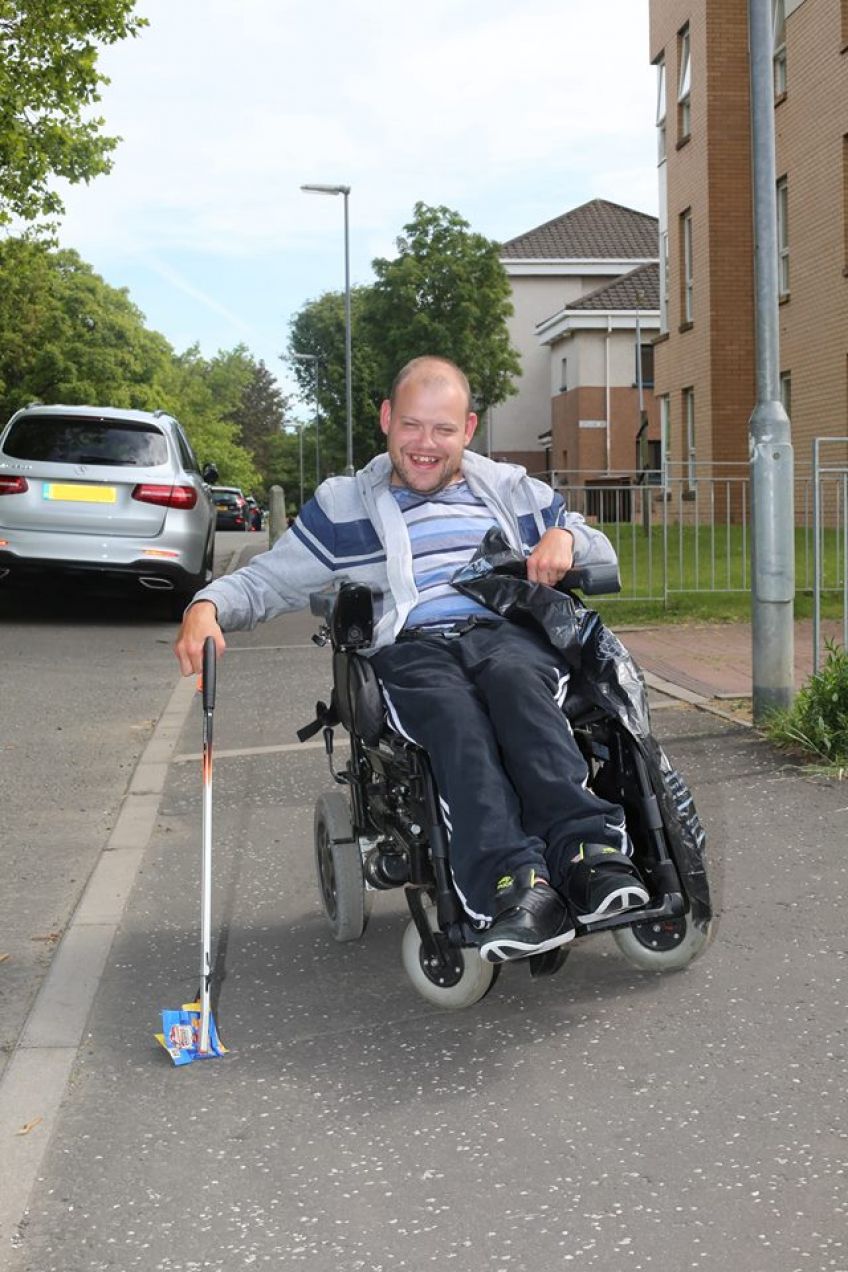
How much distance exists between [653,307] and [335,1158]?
54.0 metres

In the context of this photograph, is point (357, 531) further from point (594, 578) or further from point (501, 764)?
point (501, 764)

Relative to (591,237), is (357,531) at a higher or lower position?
lower

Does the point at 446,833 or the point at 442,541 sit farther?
the point at 442,541

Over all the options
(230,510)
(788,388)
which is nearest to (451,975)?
(788,388)

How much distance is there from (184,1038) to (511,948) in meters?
0.86

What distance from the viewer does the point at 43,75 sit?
914 inches

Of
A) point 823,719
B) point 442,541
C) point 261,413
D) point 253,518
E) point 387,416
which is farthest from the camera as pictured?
point 261,413

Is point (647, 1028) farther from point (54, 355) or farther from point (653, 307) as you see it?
point (54, 355)

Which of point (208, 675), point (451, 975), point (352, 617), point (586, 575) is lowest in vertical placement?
point (451, 975)

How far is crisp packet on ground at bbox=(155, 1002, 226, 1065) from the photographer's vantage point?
13.2 ft

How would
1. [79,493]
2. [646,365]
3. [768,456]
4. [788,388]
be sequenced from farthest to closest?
[646,365], [788,388], [79,493], [768,456]

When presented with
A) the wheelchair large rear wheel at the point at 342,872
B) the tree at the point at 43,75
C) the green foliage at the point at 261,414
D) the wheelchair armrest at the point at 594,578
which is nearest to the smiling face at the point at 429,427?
the wheelchair armrest at the point at 594,578

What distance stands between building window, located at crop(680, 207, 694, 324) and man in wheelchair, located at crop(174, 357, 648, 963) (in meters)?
29.4

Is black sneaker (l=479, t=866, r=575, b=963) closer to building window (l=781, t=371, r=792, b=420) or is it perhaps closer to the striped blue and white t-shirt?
the striped blue and white t-shirt
